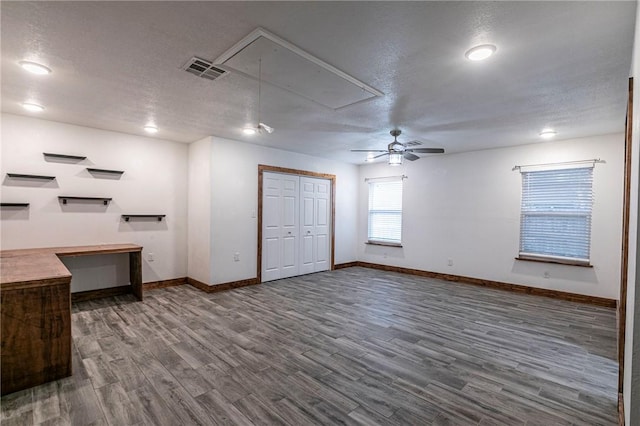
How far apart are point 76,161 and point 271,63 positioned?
389 cm

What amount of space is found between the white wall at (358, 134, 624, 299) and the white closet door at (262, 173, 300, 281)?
226 centimetres

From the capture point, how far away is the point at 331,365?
2711 millimetres

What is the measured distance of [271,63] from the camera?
2.55 meters

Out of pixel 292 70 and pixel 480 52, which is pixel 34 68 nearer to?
pixel 292 70

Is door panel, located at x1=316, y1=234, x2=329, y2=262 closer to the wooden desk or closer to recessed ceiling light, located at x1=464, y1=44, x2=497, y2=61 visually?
the wooden desk

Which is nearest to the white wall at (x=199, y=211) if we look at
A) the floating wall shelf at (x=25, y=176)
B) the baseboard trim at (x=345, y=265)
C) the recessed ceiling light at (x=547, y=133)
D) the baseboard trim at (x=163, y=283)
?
the baseboard trim at (x=163, y=283)

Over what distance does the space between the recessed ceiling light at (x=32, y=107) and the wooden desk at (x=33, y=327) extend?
222 cm

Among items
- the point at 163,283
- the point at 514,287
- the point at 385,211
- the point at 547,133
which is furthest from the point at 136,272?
the point at 547,133

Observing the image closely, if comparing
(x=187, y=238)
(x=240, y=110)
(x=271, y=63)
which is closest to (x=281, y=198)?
(x=187, y=238)

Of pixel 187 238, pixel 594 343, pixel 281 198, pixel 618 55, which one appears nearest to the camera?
pixel 618 55

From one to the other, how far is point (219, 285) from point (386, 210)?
4.19 m

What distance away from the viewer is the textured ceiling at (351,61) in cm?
191

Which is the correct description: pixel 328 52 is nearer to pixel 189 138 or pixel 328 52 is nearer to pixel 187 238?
pixel 189 138

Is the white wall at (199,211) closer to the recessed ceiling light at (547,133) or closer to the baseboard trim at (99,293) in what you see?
the baseboard trim at (99,293)
